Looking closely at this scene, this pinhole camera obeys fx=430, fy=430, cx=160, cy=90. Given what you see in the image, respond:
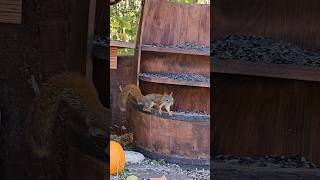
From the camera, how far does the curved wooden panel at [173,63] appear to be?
308cm

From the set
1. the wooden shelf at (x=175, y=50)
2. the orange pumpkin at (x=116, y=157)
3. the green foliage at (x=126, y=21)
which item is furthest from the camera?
the green foliage at (x=126, y=21)

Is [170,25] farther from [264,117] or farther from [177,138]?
[264,117]

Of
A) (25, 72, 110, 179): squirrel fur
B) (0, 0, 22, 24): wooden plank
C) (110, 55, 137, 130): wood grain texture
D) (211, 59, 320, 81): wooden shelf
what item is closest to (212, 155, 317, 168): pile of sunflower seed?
(211, 59, 320, 81): wooden shelf

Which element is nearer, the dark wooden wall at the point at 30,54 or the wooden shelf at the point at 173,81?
the dark wooden wall at the point at 30,54

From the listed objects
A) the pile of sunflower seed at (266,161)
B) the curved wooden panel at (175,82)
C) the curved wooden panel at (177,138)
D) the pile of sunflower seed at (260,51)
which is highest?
the pile of sunflower seed at (260,51)

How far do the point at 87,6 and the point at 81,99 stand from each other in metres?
0.18

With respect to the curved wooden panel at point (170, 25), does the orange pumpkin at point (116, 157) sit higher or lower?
lower

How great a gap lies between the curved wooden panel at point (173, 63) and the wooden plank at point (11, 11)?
228cm

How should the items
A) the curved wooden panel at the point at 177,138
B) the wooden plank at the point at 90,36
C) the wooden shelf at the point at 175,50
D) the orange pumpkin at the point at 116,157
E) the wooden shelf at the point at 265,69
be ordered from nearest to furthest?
the wooden shelf at the point at 265,69 < the wooden plank at the point at 90,36 < the orange pumpkin at the point at 116,157 < the curved wooden panel at the point at 177,138 < the wooden shelf at the point at 175,50

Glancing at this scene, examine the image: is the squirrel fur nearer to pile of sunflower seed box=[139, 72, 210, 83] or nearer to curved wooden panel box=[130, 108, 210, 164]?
curved wooden panel box=[130, 108, 210, 164]

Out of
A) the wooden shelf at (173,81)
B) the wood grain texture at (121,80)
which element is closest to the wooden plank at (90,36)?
the wooden shelf at (173,81)

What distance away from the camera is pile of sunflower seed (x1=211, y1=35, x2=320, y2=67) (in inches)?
24.7

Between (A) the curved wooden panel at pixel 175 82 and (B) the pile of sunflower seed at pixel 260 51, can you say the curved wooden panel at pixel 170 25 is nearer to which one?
(A) the curved wooden panel at pixel 175 82

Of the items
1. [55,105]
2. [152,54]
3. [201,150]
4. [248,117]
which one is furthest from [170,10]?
[248,117]
